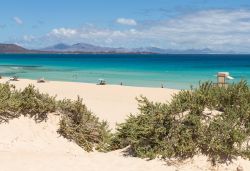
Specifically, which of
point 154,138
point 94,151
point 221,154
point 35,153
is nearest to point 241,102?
point 221,154

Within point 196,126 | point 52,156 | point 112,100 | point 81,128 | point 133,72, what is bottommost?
point 133,72

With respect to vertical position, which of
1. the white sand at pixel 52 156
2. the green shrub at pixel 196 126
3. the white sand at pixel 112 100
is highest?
the green shrub at pixel 196 126

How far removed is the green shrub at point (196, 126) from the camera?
902 cm

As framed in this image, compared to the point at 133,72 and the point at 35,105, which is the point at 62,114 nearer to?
the point at 35,105

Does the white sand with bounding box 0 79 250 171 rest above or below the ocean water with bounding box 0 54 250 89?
above

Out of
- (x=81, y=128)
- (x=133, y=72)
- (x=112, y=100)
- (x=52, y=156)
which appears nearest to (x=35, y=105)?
(x=81, y=128)

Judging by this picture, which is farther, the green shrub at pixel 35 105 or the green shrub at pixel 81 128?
the green shrub at pixel 35 105

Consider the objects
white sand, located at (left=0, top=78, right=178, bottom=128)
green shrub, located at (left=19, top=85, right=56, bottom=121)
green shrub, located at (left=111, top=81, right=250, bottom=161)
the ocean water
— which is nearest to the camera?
green shrub, located at (left=111, top=81, right=250, bottom=161)

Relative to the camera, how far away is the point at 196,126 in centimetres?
919

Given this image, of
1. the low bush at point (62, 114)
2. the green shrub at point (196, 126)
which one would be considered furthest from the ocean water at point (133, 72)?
the green shrub at point (196, 126)

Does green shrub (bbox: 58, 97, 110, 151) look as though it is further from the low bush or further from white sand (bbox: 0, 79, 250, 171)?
white sand (bbox: 0, 79, 250, 171)

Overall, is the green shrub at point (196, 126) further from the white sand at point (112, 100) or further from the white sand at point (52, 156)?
the white sand at point (112, 100)

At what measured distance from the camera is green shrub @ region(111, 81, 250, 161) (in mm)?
9023

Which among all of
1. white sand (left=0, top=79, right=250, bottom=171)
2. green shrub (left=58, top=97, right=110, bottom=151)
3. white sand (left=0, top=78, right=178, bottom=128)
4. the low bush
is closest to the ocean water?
white sand (left=0, top=78, right=178, bottom=128)
